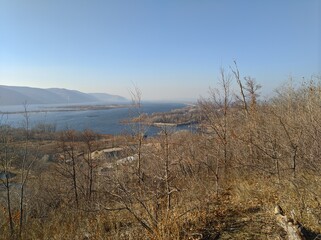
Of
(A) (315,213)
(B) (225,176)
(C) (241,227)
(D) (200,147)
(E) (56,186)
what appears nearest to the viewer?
(A) (315,213)

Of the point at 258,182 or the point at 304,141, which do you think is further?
the point at 258,182

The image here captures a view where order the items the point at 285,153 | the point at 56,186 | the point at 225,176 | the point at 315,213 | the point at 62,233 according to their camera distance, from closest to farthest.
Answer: the point at 315,213 → the point at 62,233 → the point at 285,153 → the point at 225,176 → the point at 56,186

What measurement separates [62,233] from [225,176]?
522 cm

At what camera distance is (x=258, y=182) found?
627 centimetres

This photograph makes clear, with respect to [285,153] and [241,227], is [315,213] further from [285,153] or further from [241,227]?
[285,153]

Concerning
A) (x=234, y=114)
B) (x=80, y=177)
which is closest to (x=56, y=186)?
(x=80, y=177)

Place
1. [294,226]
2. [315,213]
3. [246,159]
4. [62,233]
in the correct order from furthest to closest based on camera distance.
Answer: [246,159] < [62,233] < [315,213] < [294,226]

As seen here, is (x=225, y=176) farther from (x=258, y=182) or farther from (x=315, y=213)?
(x=315, y=213)

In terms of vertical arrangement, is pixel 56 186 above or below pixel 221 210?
below

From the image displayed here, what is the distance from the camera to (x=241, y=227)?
13.5 feet

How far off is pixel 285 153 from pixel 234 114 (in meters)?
6.60

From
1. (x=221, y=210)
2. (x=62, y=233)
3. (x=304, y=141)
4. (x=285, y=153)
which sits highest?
(x=304, y=141)

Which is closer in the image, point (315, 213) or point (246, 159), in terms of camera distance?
point (315, 213)

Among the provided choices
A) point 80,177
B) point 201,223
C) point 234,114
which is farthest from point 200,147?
point 80,177
